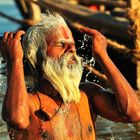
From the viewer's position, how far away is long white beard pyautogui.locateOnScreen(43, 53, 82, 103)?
320 cm

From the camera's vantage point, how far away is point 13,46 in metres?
3.09

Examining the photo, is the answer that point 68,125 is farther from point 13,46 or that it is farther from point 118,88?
point 13,46

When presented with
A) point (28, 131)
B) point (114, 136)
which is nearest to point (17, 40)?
point (28, 131)

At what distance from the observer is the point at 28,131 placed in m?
3.23

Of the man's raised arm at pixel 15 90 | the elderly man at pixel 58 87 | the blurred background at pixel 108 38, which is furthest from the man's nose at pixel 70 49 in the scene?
the blurred background at pixel 108 38

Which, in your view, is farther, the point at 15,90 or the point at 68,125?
the point at 68,125

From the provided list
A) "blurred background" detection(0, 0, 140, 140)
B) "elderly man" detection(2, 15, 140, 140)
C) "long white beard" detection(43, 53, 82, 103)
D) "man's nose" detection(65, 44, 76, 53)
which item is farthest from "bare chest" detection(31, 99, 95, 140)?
"blurred background" detection(0, 0, 140, 140)

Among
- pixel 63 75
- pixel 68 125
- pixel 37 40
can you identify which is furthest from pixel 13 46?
pixel 68 125

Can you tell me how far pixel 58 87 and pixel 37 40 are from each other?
27 centimetres

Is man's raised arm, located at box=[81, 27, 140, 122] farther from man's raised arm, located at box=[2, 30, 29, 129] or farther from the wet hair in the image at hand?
man's raised arm, located at box=[2, 30, 29, 129]

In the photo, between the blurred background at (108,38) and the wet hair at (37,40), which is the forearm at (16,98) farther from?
the blurred background at (108,38)

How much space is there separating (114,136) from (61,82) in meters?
4.69

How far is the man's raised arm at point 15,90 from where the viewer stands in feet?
9.95

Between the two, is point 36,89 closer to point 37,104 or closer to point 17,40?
point 37,104
